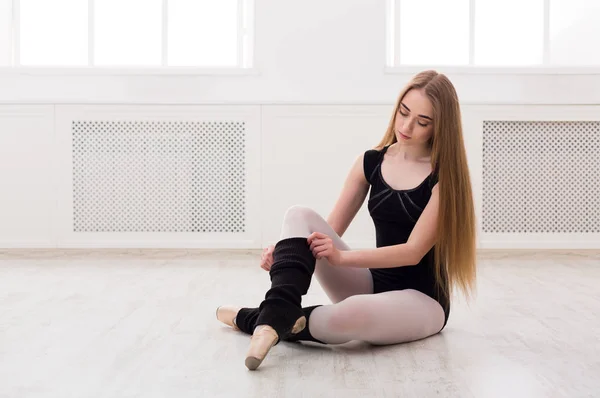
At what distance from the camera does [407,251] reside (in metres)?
1.77

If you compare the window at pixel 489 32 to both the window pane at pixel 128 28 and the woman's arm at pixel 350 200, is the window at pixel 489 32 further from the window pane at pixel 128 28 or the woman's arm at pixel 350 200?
the woman's arm at pixel 350 200

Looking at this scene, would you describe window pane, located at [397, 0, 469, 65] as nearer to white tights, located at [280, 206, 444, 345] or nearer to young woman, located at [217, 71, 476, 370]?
young woman, located at [217, 71, 476, 370]

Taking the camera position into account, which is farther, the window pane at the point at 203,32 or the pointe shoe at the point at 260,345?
the window pane at the point at 203,32

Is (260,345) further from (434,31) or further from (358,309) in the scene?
(434,31)

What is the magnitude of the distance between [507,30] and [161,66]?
195 centimetres

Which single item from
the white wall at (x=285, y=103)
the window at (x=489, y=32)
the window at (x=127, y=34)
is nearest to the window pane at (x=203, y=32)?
the window at (x=127, y=34)

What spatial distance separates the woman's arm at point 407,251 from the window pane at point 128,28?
2.76m

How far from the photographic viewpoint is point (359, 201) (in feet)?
6.56

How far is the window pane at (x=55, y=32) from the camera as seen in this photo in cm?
422

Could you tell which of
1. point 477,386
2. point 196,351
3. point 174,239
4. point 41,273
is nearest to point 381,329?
point 477,386

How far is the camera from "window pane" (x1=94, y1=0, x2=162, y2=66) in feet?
13.7

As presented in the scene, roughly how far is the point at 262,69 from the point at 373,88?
1.97 ft

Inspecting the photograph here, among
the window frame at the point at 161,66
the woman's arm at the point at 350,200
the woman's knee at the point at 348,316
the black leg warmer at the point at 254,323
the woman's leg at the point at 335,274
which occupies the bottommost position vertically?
the black leg warmer at the point at 254,323

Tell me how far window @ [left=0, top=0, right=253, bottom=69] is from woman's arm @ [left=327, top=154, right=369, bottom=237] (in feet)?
7.56
